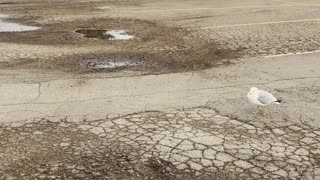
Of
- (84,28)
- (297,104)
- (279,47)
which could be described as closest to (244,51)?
(279,47)

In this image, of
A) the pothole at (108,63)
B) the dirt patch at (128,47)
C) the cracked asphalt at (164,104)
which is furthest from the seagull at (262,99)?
the pothole at (108,63)

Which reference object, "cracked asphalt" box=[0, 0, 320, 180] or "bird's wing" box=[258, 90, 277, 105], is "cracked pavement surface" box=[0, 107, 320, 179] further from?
"bird's wing" box=[258, 90, 277, 105]

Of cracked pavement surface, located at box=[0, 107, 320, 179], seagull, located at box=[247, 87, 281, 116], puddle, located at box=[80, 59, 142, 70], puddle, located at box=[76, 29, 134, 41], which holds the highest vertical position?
puddle, located at box=[76, 29, 134, 41]

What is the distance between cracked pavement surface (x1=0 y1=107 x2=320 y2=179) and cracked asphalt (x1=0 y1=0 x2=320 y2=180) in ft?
0.04

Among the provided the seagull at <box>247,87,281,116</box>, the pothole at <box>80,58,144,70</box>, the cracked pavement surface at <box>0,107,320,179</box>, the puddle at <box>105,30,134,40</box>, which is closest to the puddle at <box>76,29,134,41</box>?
the puddle at <box>105,30,134,40</box>

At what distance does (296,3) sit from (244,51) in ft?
27.8

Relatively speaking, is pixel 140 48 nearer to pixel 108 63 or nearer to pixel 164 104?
pixel 108 63

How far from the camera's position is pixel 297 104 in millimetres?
6855

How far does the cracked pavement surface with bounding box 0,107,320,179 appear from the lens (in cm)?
495

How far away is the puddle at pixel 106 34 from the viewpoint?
1162cm

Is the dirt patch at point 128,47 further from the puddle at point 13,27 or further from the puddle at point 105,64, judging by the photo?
the puddle at point 13,27

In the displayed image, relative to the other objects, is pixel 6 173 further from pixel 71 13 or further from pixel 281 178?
pixel 71 13

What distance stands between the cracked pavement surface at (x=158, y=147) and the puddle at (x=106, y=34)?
541 cm

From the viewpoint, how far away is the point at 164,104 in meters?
6.91
